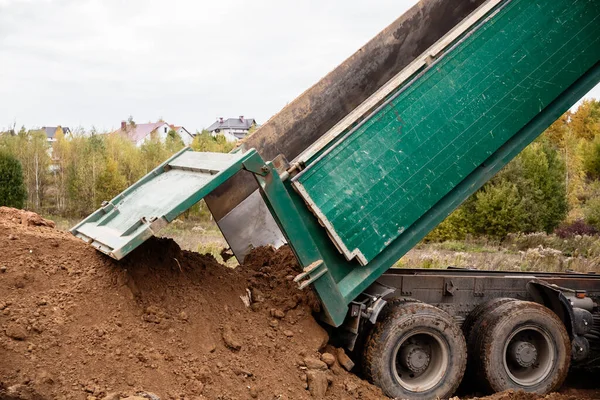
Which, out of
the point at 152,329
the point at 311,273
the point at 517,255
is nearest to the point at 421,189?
the point at 311,273

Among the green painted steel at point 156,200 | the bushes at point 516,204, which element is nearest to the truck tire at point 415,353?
the green painted steel at point 156,200

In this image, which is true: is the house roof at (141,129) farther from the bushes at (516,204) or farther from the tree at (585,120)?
the bushes at (516,204)

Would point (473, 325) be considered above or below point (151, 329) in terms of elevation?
below

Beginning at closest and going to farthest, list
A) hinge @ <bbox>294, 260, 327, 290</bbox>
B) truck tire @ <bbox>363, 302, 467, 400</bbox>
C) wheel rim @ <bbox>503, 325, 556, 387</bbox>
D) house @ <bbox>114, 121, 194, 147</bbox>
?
hinge @ <bbox>294, 260, 327, 290</bbox>, truck tire @ <bbox>363, 302, 467, 400</bbox>, wheel rim @ <bbox>503, 325, 556, 387</bbox>, house @ <bbox>114, 121, 194, 147</bbox>

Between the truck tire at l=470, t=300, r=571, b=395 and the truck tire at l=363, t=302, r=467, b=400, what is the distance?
1.14 feet

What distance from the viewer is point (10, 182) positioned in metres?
23.4

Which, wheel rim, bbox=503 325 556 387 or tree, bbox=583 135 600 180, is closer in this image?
wheel rim, bbox=503 325 556 387

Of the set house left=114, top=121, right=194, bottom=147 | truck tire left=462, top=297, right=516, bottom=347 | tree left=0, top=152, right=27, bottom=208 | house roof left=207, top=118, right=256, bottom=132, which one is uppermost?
house roof left=207, top=118, right=256, bottom=132

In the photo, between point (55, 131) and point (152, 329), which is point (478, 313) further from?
point (55, 131)

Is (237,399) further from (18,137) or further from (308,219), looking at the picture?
(18,137)

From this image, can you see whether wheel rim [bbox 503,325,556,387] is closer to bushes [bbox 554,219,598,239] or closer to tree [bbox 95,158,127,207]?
bushes [bbox 554,219,598,239]

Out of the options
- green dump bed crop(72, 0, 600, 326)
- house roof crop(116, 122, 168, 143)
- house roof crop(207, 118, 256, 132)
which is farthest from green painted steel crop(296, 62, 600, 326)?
house roof crop(207, 118, 256, 132)

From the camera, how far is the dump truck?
5.95 m

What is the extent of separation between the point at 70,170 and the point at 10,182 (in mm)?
6004
